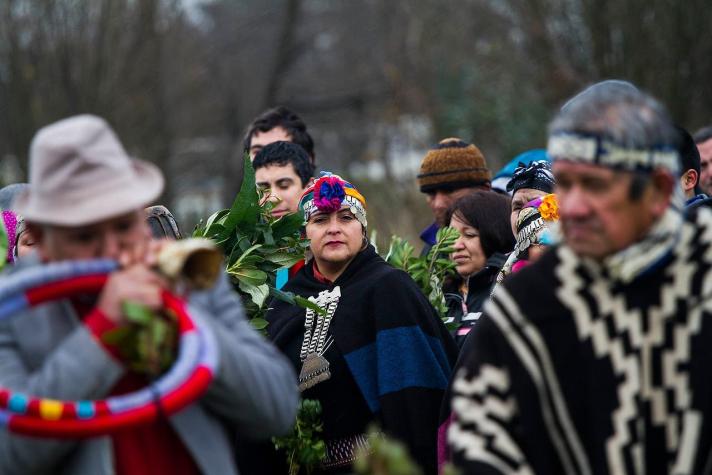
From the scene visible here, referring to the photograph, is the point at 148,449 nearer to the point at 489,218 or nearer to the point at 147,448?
the point at 147,448

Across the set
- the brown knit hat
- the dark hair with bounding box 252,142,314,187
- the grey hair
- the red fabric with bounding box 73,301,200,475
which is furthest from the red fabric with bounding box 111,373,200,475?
the brown knit hat

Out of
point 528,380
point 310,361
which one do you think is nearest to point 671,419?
point 528,380

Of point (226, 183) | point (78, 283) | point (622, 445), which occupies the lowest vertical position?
point (226, 183)

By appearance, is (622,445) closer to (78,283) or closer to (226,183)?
(78,283)

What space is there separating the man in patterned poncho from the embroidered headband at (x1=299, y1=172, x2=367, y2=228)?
2.65m

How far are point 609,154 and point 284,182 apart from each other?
13.2 ft

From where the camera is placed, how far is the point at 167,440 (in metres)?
3.18

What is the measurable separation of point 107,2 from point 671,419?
720 inches

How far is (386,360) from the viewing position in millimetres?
5672

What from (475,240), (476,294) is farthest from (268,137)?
(476,294)

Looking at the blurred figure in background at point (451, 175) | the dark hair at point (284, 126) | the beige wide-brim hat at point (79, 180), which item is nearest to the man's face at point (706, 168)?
the blurred figure in background at point (451, 175)

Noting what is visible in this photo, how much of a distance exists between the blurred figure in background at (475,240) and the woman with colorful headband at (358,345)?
0.77 metres

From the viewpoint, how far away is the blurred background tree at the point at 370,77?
16.3 m

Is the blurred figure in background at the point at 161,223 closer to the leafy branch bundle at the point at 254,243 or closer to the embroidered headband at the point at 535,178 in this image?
the leafy branch bundle at the point at 254,243
